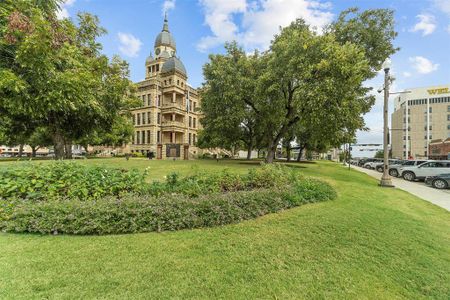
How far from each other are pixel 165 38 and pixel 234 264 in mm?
66731

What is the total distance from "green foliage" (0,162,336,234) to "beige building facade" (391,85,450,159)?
98.3 meters

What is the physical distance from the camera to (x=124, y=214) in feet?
13.7

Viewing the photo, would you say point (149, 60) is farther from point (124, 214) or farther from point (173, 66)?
point (124, 214)

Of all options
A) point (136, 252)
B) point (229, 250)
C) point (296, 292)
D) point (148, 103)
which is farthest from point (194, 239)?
point (148, 103)

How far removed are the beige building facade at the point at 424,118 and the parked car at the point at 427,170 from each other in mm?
77261

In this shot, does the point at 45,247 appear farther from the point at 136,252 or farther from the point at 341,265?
the point at 341,265

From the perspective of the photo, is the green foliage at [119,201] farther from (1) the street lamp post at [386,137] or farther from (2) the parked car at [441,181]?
(2) the parked car at [441,181]

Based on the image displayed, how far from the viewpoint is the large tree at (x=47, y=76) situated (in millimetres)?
6515

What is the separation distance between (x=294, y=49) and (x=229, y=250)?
50.9 ft

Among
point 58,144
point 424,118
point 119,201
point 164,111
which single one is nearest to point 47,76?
point 58,144

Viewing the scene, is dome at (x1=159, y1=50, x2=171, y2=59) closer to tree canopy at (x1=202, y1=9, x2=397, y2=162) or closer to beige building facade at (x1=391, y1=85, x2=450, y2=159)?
tree canopy at (x1=202, y1=9, x2=397, y2=162)

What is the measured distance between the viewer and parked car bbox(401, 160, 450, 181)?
18188 mm

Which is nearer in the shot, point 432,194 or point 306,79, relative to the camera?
point 432,194

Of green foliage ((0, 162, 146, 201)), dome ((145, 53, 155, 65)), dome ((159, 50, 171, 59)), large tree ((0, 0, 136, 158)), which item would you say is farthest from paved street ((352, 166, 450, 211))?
dome ((145, 53, 155, 65))
